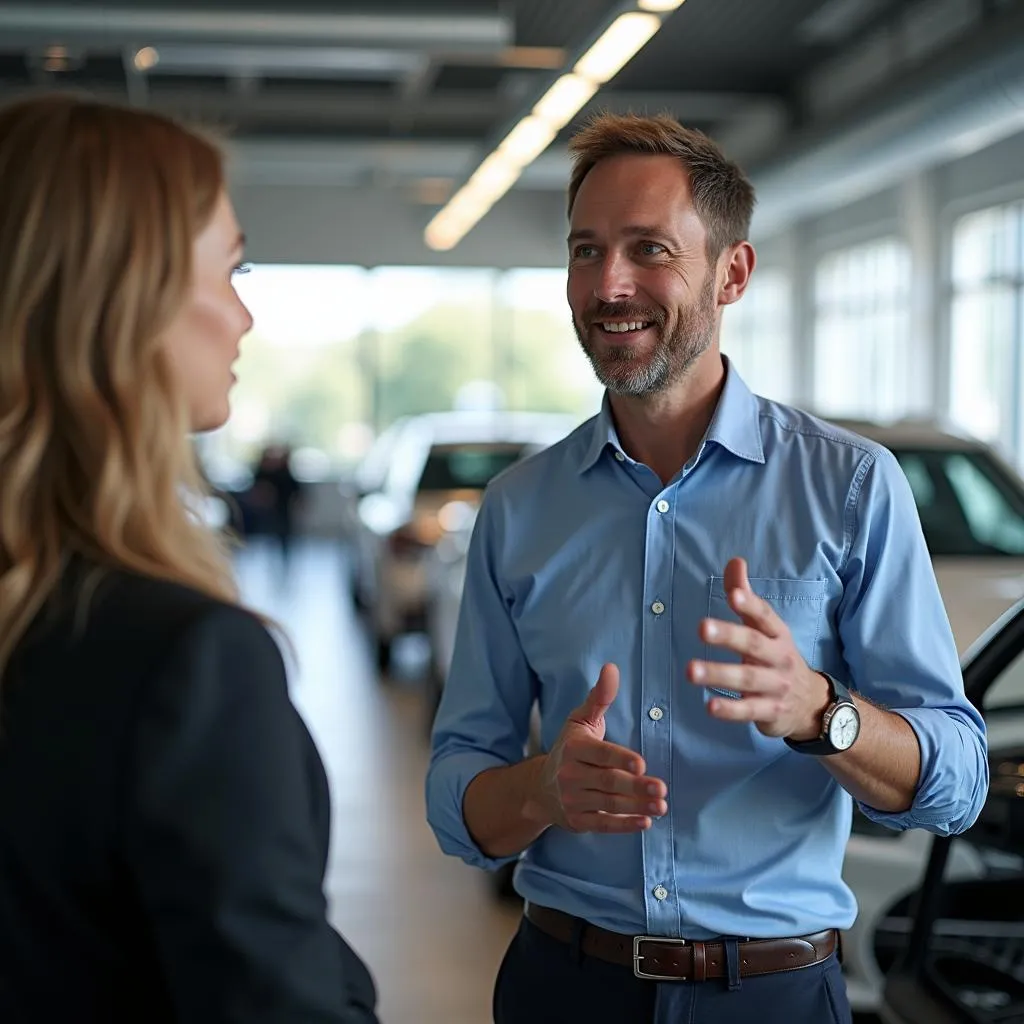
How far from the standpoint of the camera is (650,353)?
7.20 ft

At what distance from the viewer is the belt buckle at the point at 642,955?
2.01 metres

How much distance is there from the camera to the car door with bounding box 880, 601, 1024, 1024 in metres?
2.99

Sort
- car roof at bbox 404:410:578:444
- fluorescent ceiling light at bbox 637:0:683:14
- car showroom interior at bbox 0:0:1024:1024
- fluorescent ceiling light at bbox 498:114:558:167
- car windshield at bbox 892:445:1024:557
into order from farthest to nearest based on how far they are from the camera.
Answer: car roof at bbox 404:410:578:444
fluorescent ceiling light at bbox 498:114:558:167
fluorescent ceiling light at bbox 637:0:683:14
car windshield at bbox 892:445:1024:557
car showroom interior at bbox 0:0:1024:1024

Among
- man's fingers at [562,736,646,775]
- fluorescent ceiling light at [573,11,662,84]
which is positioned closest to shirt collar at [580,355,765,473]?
man's fingers at [562,736,646,775]

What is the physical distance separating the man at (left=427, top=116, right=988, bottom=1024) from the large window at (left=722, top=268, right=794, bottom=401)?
1785 cm

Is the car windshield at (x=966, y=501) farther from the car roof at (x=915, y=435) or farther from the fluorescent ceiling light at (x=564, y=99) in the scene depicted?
the fluorescent ceiling light at (x=564, y=99)

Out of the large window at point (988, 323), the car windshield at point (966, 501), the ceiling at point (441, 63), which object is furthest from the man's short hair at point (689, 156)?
the large window at point (988, 323)

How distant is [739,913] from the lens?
203cm

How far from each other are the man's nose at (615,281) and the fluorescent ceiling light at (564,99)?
5362mm

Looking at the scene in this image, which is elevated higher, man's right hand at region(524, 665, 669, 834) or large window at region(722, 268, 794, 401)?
large window at region(722, 268, 794, 401)

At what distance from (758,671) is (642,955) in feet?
1.78

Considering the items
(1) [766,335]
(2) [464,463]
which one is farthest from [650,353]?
(1) [766,335]

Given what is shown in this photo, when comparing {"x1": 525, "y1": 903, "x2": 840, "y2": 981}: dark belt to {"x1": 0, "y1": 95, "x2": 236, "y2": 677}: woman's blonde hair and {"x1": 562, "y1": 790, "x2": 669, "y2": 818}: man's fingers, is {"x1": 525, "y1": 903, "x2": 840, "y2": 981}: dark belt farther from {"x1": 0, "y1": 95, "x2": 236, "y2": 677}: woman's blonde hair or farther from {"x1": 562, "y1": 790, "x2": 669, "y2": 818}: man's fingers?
{"x1": 0, "y1": 95, "x2": 236, "y2": 677}: woman's blonde hair

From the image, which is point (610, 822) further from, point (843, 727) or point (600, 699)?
point (843, 727)
